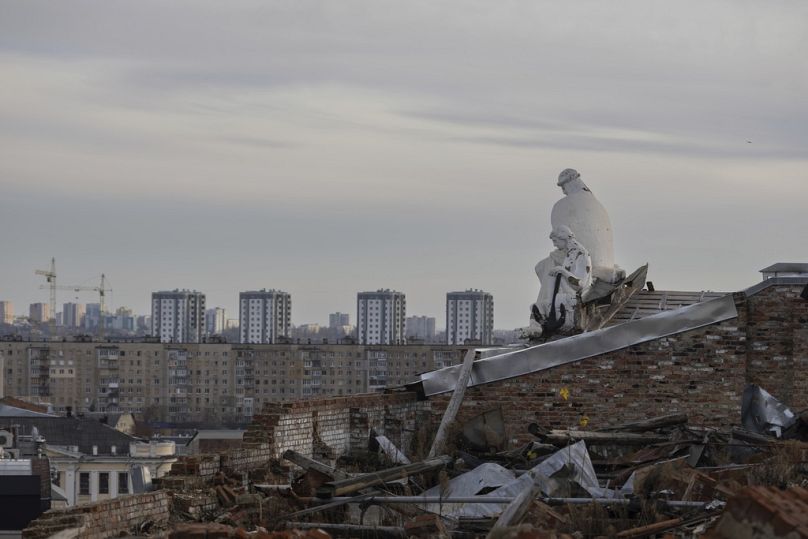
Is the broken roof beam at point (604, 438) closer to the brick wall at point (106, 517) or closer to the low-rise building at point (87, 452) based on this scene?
the brick wall at point (106, 517)

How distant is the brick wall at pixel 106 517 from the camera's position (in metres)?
12.0

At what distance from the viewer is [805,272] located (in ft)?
63.1

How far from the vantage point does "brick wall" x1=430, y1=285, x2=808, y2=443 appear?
18.5 meters

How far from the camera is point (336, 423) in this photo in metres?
17.5

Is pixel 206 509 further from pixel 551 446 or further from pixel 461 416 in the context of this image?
pixel 461 416

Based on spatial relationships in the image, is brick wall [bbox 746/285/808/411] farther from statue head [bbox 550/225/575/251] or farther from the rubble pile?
statue head [bbox 550/225/575/251]

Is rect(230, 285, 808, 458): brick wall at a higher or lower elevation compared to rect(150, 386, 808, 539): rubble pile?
higher

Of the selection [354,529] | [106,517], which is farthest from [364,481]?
[106,517]

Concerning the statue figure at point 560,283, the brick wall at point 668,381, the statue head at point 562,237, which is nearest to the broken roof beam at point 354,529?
the brick wall at point 668,381

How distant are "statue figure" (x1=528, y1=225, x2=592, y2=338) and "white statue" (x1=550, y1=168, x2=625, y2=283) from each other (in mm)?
1324

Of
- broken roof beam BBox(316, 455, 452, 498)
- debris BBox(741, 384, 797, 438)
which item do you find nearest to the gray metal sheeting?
debris BBox(741, 384, 797, 438)

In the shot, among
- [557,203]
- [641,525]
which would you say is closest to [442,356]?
[557,203]

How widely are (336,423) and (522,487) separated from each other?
12.8 ft

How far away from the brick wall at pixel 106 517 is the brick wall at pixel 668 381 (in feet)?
18.1
